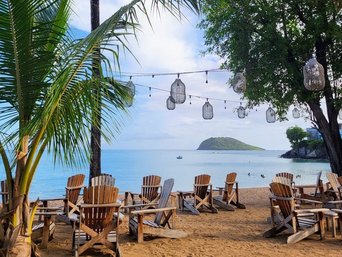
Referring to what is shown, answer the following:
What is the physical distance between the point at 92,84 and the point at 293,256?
3332 millimetres

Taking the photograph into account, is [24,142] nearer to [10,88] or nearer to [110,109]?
[10,88]

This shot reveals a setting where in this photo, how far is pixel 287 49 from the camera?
10.6m

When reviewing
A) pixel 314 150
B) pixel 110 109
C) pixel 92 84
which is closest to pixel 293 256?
pixel 110 109

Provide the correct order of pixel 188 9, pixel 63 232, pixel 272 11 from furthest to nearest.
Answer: pixel 272 11
pixel 63 232
pixel 188 9

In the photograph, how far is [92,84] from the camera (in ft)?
11.5

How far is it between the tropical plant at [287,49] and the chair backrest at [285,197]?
5519 millimetres

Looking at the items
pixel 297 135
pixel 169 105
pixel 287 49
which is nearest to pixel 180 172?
pixel 169 105

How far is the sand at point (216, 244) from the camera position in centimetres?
489

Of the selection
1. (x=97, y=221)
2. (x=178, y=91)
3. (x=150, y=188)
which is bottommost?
(x=97, y=221)

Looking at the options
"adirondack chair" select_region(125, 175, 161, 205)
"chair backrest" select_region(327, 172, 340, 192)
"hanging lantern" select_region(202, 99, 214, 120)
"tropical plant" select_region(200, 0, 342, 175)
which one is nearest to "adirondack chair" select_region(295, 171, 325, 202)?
"chair backrest" select_region(327, 172, 340, 192)

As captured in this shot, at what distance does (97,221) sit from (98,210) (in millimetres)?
153

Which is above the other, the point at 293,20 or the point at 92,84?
the point at 293,20

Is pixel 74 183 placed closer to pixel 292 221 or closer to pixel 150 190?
pixel 150 190

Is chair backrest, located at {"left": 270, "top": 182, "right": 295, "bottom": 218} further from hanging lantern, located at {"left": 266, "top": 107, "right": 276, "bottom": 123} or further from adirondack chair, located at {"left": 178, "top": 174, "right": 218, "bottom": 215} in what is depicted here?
hanging lantern, located at {"left": 266, "top": 107, "right": 276, "bottom": 123}
